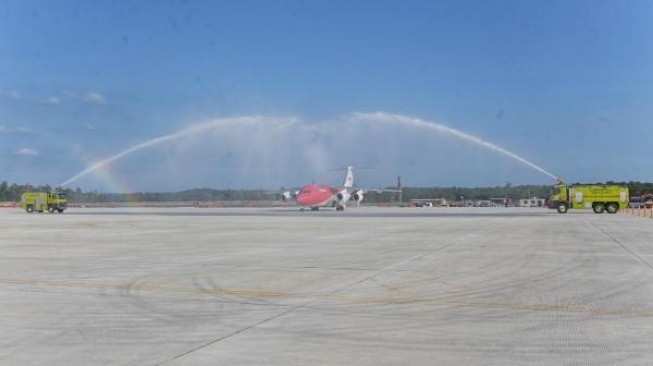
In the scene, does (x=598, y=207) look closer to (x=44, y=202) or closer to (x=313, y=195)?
(x=313, y=195)

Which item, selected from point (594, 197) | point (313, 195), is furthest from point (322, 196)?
point (594, 197)

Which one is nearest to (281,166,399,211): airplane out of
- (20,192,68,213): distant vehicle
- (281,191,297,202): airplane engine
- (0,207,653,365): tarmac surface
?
(281,191,297,202): airplane engine

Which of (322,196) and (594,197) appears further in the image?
(322,196)

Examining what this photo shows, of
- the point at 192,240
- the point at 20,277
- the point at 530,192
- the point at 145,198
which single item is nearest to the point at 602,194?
the point at 192,240

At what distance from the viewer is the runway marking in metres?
10.0

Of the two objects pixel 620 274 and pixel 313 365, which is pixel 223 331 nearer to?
pixel 313 365

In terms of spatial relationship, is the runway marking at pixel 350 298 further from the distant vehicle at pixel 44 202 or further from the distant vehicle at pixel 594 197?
the distant vehicle at pixel 44 202

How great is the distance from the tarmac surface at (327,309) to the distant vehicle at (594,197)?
45.8m

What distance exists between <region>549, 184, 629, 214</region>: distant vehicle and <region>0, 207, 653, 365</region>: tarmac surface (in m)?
45.8

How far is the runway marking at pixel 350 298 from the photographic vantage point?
1001 cm

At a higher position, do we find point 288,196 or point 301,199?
point 288,196

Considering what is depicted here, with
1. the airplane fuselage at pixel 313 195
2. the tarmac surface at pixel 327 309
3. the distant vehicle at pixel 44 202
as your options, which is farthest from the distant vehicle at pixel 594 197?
the distant vehicle at pixel 44 202

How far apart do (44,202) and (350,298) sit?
233ft

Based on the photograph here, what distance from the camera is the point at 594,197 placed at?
205 feet
